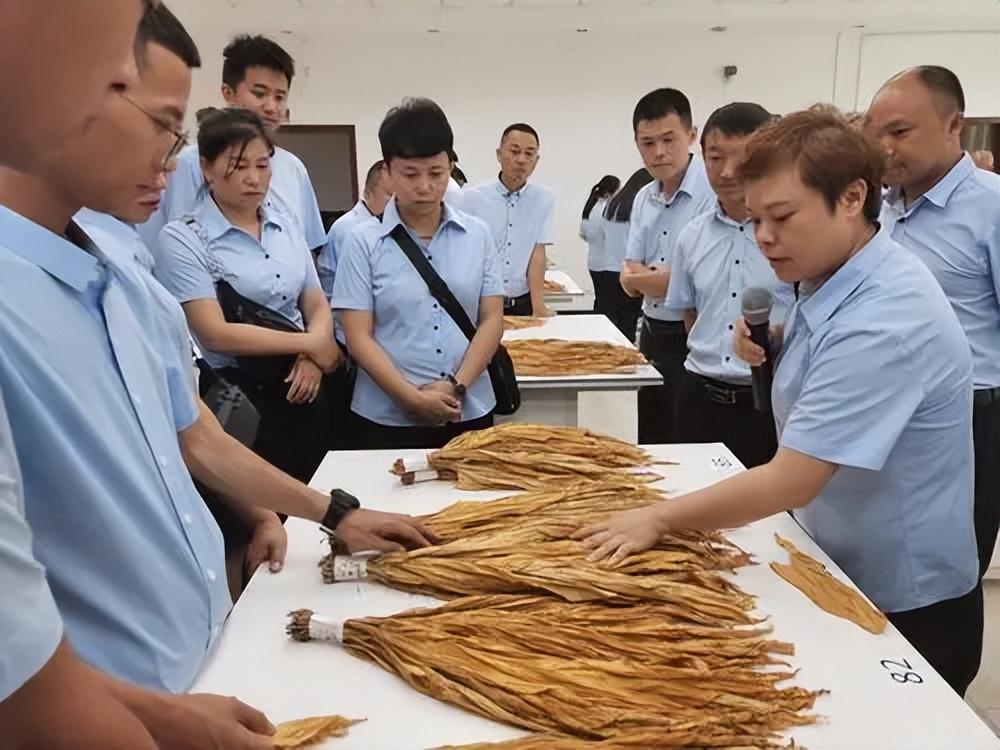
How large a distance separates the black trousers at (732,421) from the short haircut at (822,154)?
130 cm

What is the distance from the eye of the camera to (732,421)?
2.98 m

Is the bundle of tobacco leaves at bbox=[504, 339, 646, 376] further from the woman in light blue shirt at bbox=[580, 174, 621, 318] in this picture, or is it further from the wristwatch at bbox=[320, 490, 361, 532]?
the woman in light blue shirt at bbox=[580, 174, 621, 318]

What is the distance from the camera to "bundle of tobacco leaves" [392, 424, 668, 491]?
2.12m

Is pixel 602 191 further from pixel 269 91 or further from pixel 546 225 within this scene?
pixel 269 91

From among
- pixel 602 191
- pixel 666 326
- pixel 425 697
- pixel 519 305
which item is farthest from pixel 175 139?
pixel 602 191

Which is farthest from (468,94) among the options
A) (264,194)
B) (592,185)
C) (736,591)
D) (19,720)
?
(19,720)

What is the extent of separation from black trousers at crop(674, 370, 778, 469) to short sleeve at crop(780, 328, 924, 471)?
51.3 inches

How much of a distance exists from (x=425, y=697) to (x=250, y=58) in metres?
2.80

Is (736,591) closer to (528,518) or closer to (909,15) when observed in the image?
(528,518)

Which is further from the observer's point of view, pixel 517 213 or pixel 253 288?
pixel 517 213

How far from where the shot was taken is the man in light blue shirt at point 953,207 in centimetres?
260

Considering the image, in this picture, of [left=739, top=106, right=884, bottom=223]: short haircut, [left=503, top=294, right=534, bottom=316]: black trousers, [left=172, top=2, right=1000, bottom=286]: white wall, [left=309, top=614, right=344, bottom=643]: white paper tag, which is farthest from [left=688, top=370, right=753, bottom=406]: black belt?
[left=172, top=2, right=1000, bottom=286]: white wall

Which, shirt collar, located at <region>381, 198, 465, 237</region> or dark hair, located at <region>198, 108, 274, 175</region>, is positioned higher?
dark hair, located at <region>198, 108, 274, 175</region>

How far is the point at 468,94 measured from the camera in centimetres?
929
